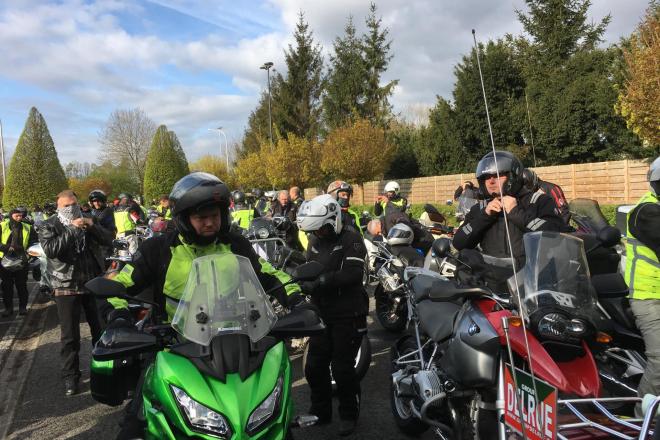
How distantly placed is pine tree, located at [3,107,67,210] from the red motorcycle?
30537mm

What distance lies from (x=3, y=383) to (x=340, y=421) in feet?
12.6

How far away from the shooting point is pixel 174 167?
39469 millimetres

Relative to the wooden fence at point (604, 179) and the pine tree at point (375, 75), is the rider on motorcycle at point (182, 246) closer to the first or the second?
the wooden fence at point (604, 179)

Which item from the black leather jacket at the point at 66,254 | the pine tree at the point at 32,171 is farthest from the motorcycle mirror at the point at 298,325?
the pine tree at the point at 32,171

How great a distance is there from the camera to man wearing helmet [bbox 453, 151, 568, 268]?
396 centimetres

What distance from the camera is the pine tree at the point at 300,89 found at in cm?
5197

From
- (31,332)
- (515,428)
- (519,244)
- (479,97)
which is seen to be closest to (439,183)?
(479,97)

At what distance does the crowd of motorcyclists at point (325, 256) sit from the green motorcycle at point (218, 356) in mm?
113

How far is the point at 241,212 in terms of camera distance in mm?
9305

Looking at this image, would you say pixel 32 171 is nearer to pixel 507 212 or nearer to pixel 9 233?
pixel 9 233

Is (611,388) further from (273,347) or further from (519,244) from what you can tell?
(273,347)

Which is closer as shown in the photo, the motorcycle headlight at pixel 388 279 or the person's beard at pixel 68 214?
the person's beard at pixel 68 214

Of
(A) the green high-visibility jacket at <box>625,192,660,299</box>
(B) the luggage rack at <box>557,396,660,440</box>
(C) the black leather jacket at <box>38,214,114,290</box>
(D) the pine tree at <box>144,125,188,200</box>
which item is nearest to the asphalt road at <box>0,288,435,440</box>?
(C) the black leather jacket at <box>38,214,114,290</box>

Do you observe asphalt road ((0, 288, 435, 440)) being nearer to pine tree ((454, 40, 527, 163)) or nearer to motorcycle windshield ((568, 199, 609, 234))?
motorcycle windshield ((568, 199, 609, 234))
